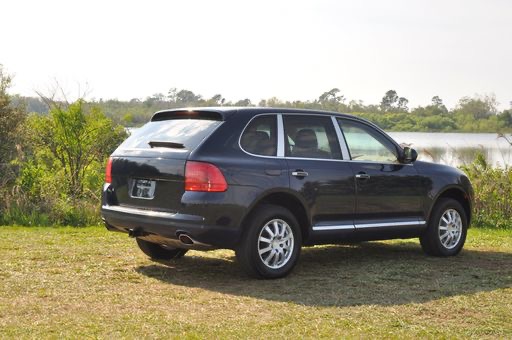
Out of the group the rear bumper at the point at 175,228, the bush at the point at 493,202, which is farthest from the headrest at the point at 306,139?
the bush at the point at 493,202

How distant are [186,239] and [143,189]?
2.59ft

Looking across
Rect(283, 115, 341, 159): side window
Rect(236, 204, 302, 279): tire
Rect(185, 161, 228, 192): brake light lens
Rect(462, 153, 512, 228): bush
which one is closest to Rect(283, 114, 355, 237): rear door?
Rect(283, 115, 341, 159): side window

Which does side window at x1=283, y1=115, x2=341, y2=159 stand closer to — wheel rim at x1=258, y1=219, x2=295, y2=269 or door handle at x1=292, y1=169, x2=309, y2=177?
door handle at x1=292, y1=169, x2=309, y2=177

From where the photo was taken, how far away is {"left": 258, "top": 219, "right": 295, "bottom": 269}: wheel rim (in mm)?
7957

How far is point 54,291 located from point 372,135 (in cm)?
426

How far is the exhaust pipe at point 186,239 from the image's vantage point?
7578 mm

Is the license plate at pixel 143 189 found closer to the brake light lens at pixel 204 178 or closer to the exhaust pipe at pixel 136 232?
the exhaust pipe at pixel 136 232

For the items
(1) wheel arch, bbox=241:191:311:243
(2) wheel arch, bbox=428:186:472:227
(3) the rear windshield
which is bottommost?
(1) wheel arch, bbox=241:191:311:243

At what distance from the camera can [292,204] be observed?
8.35 m

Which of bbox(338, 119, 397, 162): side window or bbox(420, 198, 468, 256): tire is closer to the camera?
bbox(338, 119, 397, 162): side window

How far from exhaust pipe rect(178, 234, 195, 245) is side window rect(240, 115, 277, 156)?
109 centimetres

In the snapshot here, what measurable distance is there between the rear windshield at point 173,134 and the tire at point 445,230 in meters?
3.45

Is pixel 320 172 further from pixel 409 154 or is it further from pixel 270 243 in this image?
pixel 409 154

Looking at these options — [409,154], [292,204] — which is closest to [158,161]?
[292,204]
